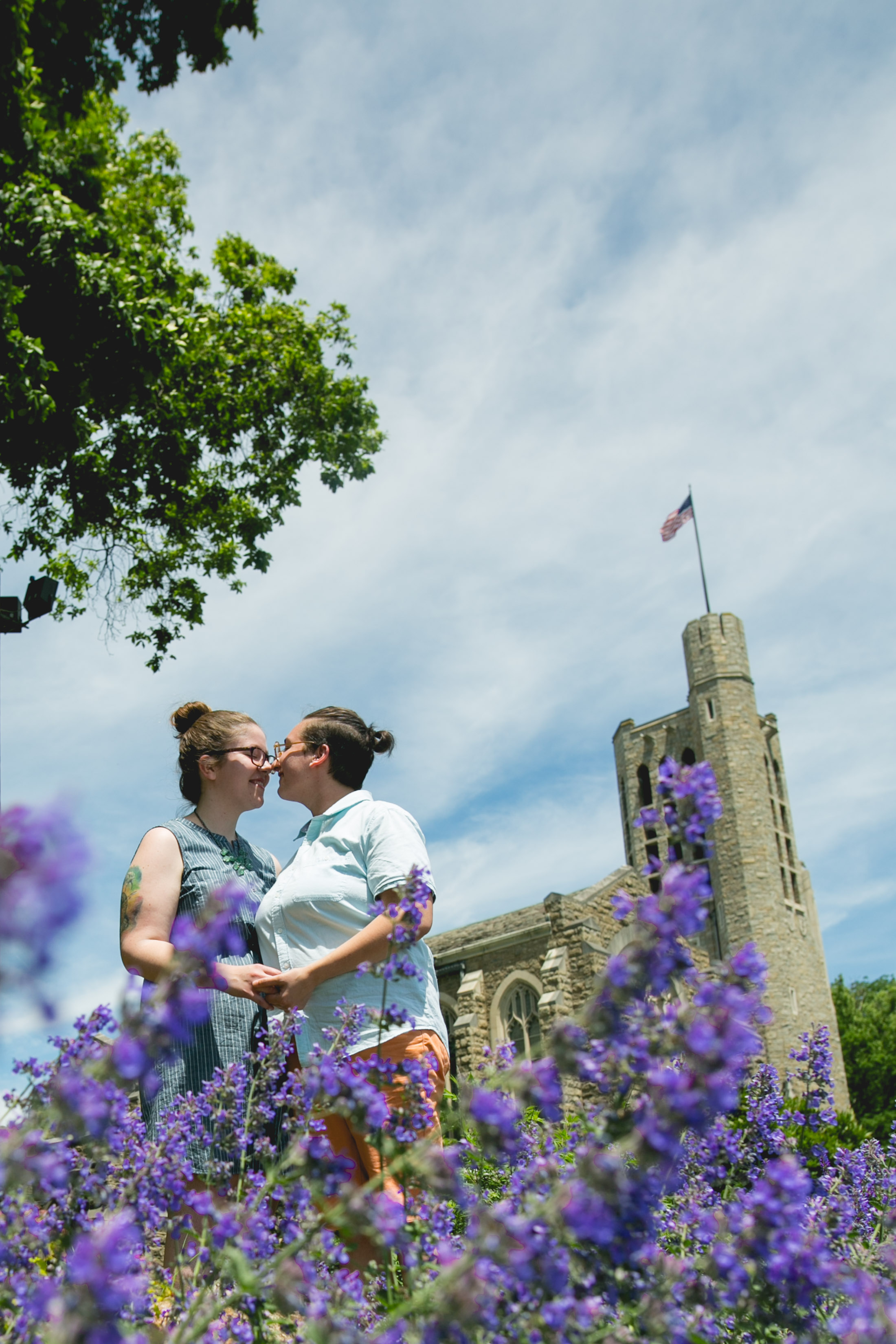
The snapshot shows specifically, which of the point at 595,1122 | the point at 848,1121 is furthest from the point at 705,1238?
the point at 848,1121

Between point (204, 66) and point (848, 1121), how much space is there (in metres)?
14.8

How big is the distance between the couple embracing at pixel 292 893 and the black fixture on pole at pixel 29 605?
4903mm

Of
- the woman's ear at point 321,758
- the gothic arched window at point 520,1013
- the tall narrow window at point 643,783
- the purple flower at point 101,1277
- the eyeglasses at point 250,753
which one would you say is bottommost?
the purple flower at point 101,1277

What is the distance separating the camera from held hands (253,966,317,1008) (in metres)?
2.75

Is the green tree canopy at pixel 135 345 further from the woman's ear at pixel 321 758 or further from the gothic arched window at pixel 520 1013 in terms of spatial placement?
the gothic arched window at pixel 520 1013

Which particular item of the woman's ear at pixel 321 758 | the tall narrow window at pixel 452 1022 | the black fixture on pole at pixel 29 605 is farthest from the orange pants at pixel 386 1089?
the tall narrow window at pixel 452 1022

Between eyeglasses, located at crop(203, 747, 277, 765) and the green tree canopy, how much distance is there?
512cm

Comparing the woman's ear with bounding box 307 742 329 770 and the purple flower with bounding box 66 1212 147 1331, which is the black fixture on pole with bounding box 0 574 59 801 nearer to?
the woman's ear with bounding box 307 742 329 770

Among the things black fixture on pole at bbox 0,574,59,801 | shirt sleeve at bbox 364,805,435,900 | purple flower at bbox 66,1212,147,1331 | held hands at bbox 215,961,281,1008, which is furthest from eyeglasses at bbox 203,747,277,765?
black fixture on pole at bbox 0,574,59,801

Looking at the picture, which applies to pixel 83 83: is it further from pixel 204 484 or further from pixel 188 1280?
pixel 188 1280

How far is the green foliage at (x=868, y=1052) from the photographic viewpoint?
112 feet

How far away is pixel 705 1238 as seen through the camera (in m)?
1.52

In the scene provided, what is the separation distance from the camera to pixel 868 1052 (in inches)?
1396

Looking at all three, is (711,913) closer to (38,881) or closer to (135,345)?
(135,345)
